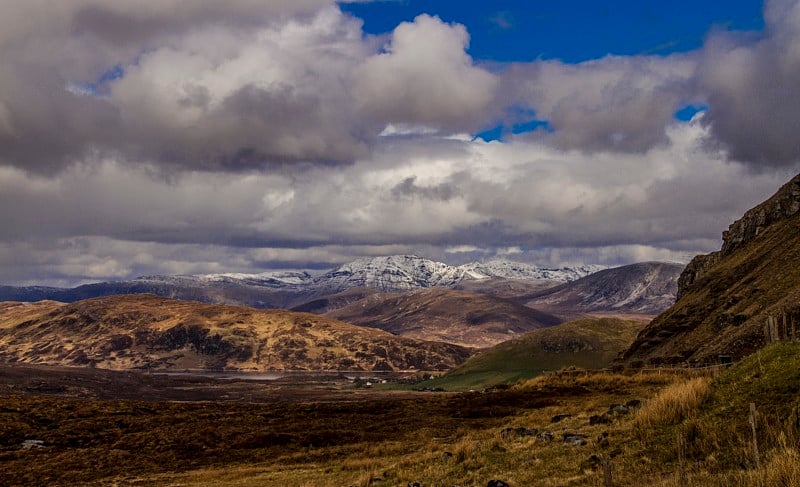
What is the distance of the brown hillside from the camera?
78250 mm

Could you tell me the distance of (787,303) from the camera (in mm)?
72500

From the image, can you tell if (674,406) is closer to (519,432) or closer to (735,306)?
(519,432)

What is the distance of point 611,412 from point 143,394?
178m

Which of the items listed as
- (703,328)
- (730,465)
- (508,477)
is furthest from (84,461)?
(703,328)

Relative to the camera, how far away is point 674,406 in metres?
24.7

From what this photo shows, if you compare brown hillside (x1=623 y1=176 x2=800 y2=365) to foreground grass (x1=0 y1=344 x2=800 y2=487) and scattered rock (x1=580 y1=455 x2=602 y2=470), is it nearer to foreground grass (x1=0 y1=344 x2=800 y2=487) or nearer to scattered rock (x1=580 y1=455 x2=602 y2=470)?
foreground grass (x1=0 y1=344 x2=800 y2=487)

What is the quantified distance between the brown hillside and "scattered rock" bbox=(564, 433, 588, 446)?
49.7 meters

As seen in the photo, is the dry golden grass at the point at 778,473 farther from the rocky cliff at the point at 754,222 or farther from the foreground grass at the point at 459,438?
the rocky cliff at the point at 754,222

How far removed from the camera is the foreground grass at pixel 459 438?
66.1 feet

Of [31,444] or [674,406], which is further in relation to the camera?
[31,444]

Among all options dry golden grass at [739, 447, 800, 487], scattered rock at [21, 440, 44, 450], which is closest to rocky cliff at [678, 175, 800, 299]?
dry golden grass at [739, 447, 800, 487]

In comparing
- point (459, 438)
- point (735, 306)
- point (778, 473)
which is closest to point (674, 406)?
point (778, 473)

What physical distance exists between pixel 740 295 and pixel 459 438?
240 ft

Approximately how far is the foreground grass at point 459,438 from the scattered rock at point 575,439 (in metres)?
0.38
